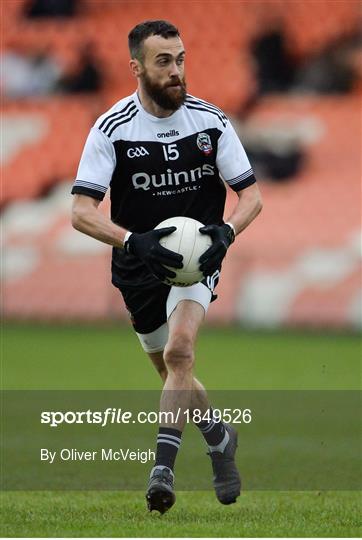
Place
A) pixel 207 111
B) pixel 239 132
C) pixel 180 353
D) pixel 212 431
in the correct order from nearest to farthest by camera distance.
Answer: pixel 180 353 < pixel 207 111 < pixel 212 431 < pixel 239 132

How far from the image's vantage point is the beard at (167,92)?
245 inches

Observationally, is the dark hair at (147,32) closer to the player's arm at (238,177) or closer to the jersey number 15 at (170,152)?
the jersey number 15 at (170,152)

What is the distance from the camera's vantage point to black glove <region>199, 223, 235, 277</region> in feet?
19.5

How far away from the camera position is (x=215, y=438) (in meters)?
6.59

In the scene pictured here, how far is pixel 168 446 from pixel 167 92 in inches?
70.9

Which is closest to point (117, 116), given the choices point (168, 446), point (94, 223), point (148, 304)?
point (94, 223)

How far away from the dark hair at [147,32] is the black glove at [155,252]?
3.23 ft

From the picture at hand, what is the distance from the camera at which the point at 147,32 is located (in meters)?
6.25

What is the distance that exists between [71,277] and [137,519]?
47.9 ft

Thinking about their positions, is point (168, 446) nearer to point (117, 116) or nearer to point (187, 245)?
point (187, 245)

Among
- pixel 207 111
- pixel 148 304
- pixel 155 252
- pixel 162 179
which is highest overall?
pixel 207 111

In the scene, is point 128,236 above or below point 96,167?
below

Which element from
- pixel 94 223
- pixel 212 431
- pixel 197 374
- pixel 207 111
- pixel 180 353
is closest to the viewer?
pixel 180 353

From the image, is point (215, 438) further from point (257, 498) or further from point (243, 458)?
point (243, 458)
